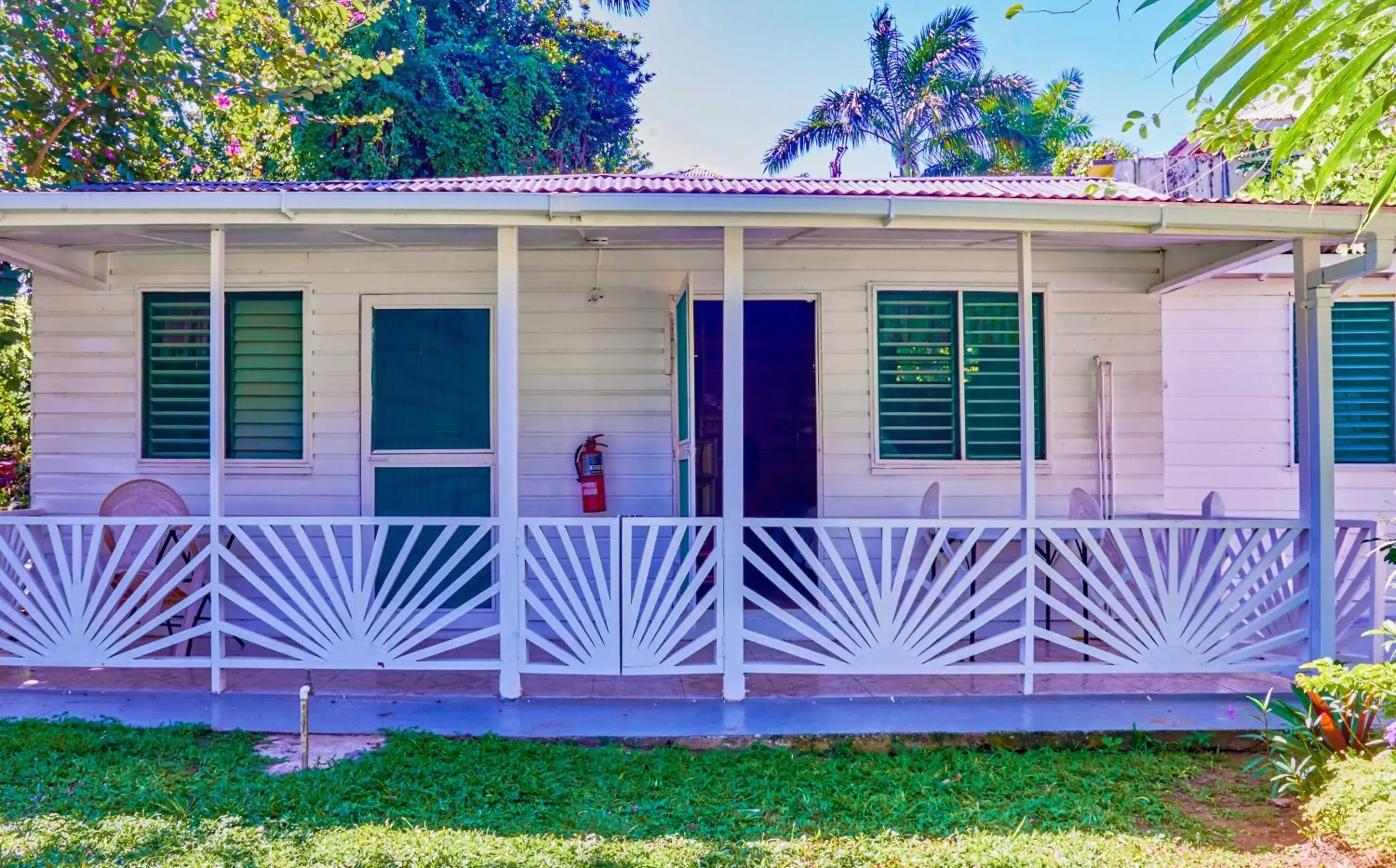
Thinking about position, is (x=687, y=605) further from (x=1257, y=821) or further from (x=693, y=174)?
(x=693, y=174)

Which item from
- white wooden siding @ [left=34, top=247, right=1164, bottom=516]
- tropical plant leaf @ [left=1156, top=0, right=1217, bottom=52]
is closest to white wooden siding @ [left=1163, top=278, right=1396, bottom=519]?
white wooden siding @ [left=34, top=247, right=1164, bottom=516]

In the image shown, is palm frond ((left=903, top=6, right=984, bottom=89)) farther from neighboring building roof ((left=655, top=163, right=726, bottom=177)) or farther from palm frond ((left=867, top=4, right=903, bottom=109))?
neighboring building roof ((left=655, top=163, right=726, bottom=177))

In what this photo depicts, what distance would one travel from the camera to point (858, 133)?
61.9ft

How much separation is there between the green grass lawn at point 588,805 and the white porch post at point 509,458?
648 mm

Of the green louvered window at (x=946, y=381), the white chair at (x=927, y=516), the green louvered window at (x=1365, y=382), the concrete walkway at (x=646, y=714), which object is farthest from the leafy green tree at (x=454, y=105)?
the green louvered window at (x=1365, y=382)

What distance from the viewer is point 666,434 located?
5922 millimetres

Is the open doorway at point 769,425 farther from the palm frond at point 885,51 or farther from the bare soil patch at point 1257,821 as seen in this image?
the palm frond at point 885,51

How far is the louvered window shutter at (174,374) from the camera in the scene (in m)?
5.98

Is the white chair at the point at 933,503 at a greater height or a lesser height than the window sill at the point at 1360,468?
lesser

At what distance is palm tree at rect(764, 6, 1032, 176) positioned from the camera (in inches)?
705

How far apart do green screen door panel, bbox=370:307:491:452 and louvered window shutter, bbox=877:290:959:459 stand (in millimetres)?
2631

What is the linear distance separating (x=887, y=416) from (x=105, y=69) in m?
8.04

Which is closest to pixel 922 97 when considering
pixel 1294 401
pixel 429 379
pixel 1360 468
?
pixel 1294 401

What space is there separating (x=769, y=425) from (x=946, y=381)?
206cm
